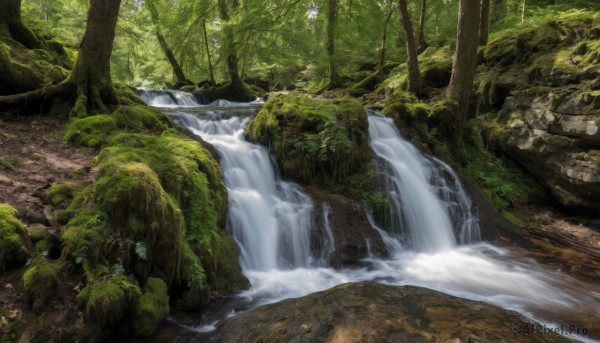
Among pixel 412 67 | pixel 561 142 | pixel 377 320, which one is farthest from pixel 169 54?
pixel 377 320

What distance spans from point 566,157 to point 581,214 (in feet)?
5.44

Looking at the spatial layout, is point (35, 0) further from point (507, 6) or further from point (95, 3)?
point (507, 6)

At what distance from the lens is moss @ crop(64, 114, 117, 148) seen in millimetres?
5867

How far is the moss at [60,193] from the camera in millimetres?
3957

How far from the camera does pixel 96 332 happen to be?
3125mm

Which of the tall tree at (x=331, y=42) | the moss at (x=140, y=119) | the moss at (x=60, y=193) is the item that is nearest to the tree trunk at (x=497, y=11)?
the tall tree at (x=331, y=42)

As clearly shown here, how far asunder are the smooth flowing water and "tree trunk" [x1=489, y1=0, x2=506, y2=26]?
43.7 ft

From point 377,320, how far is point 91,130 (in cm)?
553

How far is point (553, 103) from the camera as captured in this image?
9609 millimetres

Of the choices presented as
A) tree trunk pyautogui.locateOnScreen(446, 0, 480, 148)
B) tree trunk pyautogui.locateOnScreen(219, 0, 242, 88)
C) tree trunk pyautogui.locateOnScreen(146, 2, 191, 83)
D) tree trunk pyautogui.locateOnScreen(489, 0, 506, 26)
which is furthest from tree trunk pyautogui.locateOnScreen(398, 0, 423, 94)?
tree trunk pyautogui.locateOnScreen(146, 2, 191, 83)

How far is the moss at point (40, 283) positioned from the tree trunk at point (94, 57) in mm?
4472

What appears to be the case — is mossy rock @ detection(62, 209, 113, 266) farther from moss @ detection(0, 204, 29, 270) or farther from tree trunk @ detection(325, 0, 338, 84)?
tree trunk @ detection(325, 0, 338, 84)

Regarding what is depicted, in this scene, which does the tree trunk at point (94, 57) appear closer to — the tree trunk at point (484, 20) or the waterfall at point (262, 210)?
the waterfall at point (262, 210)

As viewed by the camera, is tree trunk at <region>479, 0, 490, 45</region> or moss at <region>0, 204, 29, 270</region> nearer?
moss at <region>0, 204, 29, 270</region>
